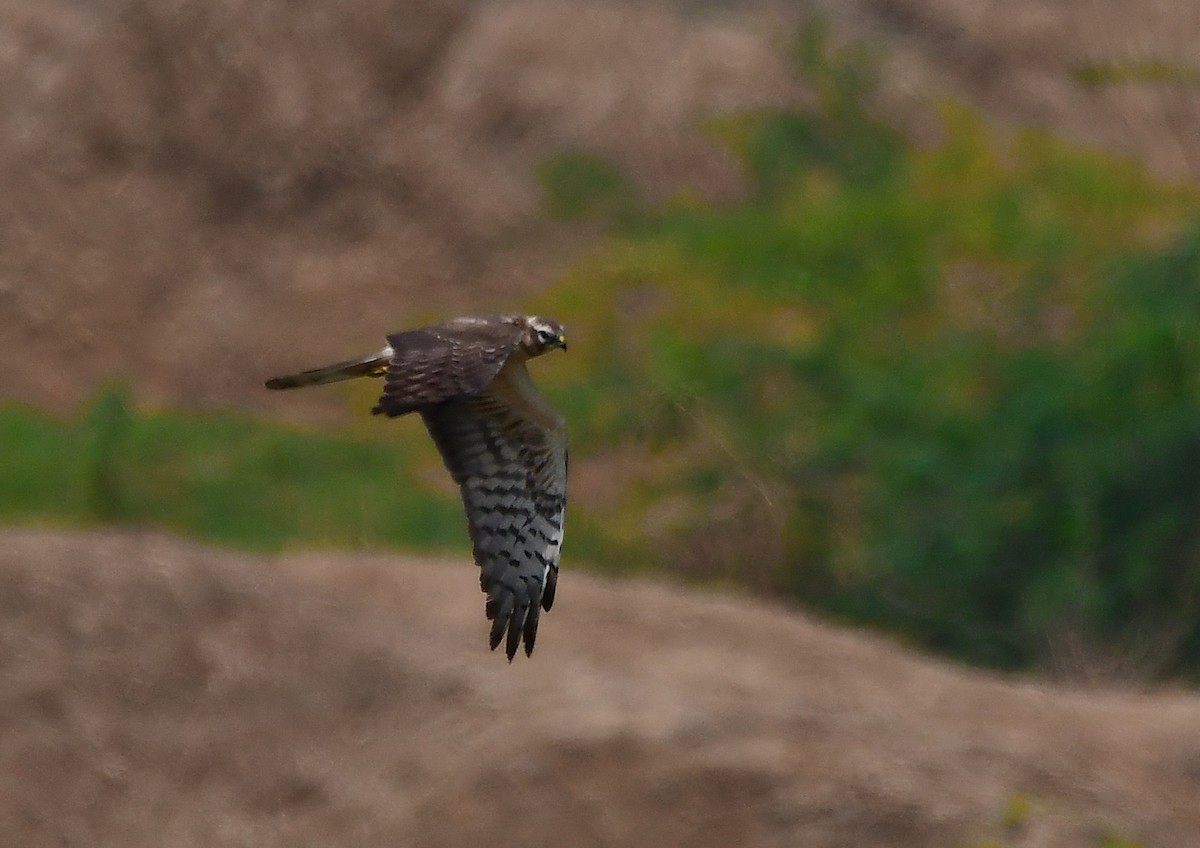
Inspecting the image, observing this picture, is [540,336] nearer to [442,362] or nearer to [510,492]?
[442,362]

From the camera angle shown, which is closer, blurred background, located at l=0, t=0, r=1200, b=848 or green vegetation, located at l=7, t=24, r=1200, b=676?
blurred background, located at l=0, t=0, r=1200, b=848

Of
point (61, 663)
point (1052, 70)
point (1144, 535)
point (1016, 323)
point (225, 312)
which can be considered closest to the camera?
point (61, 663)

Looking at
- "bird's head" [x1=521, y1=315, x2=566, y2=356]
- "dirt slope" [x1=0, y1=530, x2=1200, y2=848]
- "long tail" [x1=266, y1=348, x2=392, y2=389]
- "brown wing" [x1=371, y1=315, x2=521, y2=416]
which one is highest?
"bird's head" [x1=521, y1=315, x2=566, y2=356]

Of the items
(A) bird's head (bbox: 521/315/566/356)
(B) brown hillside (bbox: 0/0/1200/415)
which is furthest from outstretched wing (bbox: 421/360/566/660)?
(B) brown hillside (bbox: 0/0/1200/415)

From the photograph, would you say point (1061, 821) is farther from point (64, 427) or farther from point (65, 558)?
point (64, 427)

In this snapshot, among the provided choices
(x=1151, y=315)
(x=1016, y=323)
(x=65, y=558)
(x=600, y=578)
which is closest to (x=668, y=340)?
(x=1016, y=323)

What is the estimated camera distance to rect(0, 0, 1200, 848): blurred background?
15500mm

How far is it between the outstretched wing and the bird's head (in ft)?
1.68

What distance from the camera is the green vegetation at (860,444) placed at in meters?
22.8

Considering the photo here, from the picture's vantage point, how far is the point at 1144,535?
2247 cm

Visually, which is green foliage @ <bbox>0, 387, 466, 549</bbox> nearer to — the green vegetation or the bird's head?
the green vegetation

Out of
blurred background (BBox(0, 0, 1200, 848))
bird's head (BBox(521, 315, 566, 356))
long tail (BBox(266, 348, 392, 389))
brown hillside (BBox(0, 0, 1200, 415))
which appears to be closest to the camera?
long tail (BBox(266, 348, 392, 389))

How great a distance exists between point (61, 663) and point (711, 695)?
3.98 meters

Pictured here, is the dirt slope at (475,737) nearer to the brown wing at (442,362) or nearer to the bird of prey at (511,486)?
the bird of prey at (511,486)
